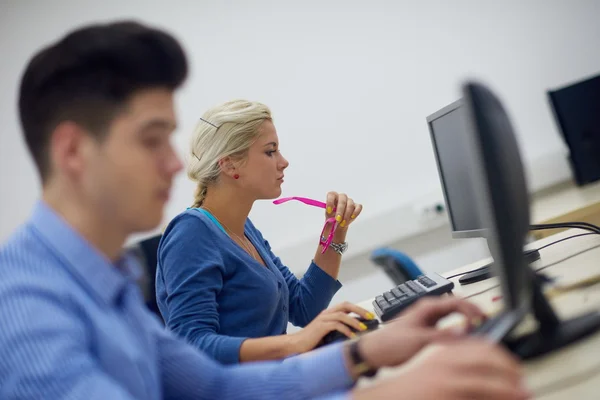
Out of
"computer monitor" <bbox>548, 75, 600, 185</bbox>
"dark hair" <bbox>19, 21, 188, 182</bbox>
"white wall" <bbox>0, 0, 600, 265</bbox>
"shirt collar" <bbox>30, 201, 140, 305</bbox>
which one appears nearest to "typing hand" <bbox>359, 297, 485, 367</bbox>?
"shirt collar" <bbox>30, 201, 140, 305</bbox>

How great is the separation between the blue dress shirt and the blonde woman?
338 mm

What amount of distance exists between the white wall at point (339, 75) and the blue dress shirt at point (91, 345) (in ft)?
7.02

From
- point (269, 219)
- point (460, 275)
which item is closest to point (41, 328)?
point (460, 275)

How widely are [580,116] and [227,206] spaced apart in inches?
70.2

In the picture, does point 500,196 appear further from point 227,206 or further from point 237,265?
point 227,206

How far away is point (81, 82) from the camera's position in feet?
2.32

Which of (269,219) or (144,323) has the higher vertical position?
(144,323)

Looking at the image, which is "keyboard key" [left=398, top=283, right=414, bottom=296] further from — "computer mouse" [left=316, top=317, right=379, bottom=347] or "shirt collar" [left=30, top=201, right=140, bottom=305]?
"shirt collar" [left=30, top=201, right=140, bottom=305]

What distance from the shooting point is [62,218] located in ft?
2.25

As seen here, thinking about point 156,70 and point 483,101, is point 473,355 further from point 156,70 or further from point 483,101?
point 156,70

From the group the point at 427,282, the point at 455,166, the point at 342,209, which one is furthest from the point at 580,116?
the point at 427,282

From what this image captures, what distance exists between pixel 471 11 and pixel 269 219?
159 centimetres

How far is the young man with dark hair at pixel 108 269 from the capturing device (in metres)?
0.54

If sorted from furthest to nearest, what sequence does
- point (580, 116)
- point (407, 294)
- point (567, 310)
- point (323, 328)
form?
1. point (580, 116)
2. point (407, 294)
3. point (323, 328)
4. point (567, 310)
